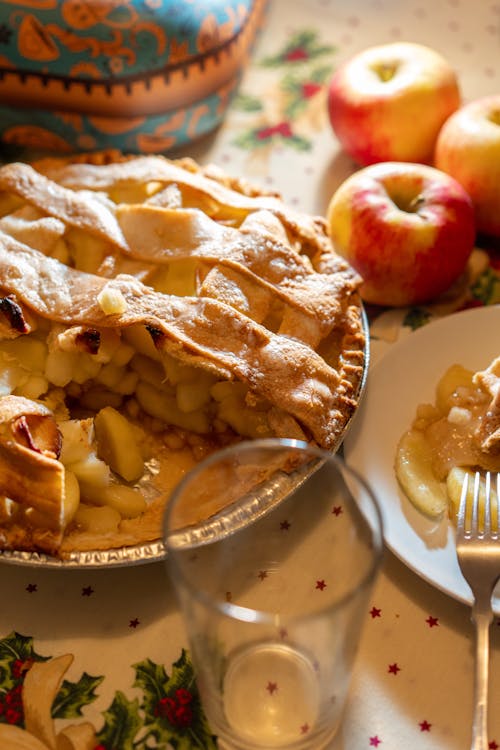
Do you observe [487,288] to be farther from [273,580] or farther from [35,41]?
[35,41]

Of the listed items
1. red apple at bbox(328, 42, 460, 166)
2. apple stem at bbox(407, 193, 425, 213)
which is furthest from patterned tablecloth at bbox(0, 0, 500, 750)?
red apple at bbox(328, 42, 460, 166)

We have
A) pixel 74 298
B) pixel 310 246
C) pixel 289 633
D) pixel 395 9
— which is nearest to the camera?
pixel 289 633

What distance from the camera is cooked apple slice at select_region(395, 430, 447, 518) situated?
3.39ft

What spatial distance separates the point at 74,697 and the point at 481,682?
1.41 feet

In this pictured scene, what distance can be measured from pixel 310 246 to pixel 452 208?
247 mm

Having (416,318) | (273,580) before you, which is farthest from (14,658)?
(416,318)

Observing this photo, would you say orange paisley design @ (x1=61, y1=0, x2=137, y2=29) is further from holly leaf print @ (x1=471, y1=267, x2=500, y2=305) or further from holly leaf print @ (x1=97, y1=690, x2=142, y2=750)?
holly leaf print @ (x1=97, y1=690, x2=142, y2=750)

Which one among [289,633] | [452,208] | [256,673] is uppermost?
[452,208]

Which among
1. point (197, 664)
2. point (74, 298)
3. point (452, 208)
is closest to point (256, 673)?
point (197, 664)

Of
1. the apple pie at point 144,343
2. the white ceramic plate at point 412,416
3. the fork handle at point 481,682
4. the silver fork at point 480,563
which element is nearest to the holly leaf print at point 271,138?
the apple pie at point 144,343

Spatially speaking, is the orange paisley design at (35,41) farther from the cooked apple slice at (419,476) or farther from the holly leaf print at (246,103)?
the cooked apple slice at (419,476)

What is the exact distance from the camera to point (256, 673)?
872 mm

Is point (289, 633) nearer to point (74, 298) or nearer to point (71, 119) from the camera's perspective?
point (74, 298)

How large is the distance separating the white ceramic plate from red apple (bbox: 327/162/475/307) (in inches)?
3.9
